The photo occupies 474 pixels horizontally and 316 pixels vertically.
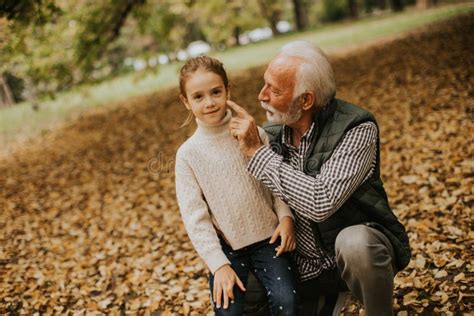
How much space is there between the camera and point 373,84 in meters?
9.18

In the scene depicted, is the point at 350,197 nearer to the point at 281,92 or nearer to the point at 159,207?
the point at 281,92

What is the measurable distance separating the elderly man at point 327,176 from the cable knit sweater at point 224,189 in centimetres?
19

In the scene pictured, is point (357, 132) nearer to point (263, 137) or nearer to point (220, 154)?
point (263, 137)

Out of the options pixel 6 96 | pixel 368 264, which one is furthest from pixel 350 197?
pixel 6 96

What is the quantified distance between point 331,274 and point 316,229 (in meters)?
0.35

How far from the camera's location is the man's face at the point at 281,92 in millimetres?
2205

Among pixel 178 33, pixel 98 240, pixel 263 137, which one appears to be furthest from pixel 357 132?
pixel 178 33

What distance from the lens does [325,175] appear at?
2.06 metres

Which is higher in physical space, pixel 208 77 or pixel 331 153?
pixel 208 77

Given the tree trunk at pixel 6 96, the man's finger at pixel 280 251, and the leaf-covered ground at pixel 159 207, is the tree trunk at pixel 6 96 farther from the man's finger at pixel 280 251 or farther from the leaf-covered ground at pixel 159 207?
the man's finger at pixel 280 251

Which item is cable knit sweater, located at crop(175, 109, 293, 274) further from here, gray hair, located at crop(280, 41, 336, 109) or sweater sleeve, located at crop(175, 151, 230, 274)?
gray hair, located at crop(280, 41, 336, 109)

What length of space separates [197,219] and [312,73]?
1.01m

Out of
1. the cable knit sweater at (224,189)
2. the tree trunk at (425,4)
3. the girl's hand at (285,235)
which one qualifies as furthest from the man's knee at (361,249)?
the tree trunk at (425,4)

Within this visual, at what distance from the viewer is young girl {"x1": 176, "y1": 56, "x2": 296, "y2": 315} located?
7.32ft
